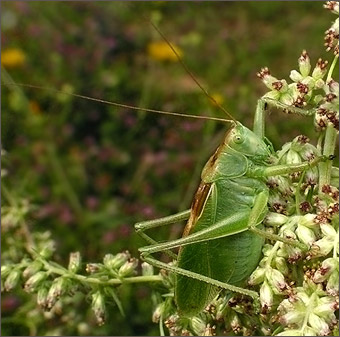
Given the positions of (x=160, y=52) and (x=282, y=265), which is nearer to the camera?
(x=282, y=265)

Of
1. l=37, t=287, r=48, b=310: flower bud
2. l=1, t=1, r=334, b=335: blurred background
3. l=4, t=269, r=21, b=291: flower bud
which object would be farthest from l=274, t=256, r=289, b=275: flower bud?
l=1, t=1, r=334, b=335: blurred background

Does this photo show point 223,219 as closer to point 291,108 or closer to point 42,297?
point 291,108

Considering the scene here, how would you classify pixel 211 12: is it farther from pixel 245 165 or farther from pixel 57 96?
pixel 245 165

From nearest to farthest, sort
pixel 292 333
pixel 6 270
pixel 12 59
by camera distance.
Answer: pixel 292 333 < pixel 6 270 < pixel 12 59

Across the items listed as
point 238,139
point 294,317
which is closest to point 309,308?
point 294,317

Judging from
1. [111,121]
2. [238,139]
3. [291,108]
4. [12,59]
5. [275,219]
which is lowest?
[111,121]

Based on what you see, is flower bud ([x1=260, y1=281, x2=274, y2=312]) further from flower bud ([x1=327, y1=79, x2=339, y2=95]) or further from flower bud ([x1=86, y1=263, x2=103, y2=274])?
flower bud ([x1=86, y1=263, x2=103, y2=274])

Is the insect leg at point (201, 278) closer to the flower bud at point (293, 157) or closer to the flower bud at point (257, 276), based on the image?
the flower bud at point (257, 276)
